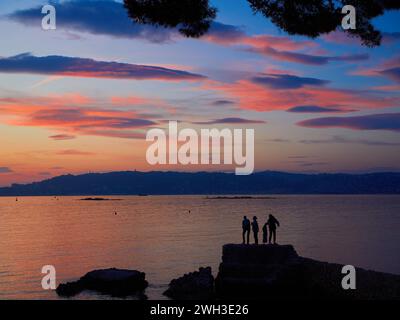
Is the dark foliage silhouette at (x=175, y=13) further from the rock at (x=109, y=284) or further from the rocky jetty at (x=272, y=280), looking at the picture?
the rock at (x=109, y=284)

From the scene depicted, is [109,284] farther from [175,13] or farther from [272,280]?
[175,13]

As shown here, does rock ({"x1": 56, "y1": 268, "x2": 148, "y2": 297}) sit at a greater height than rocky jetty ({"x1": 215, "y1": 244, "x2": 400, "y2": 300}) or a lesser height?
lesser

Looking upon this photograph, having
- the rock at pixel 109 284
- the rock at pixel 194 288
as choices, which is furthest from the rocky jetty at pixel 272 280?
the rock at pixel 109 284

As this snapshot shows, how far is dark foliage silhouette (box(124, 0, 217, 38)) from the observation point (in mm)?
10750

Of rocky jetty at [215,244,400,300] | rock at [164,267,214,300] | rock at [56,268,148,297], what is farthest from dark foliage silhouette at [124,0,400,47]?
rock at [56,268,148,297]

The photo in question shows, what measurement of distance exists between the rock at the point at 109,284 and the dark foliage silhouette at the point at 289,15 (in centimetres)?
2199

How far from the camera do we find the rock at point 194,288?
88.2ft

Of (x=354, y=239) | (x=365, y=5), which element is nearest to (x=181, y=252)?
(x=354, y=239)

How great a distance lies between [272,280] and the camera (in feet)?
75.4

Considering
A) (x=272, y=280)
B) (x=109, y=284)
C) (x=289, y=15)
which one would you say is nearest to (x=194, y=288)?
(x=109, y=284)

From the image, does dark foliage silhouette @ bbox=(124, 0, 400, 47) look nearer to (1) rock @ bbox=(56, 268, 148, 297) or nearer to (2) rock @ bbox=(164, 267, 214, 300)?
(2) rock @ bbox=(164, 267, 214, 300)

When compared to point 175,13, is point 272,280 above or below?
below

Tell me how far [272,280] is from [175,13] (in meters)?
15.6
